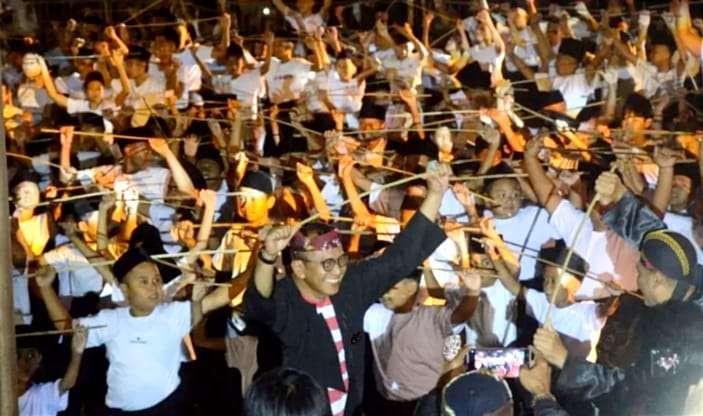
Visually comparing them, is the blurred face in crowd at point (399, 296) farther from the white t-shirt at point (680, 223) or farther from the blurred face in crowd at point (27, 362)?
the blurred face in crowd at point (27, 362)

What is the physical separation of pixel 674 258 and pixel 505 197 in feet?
6.21

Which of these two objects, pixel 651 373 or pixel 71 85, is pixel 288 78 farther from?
pixel 651 373

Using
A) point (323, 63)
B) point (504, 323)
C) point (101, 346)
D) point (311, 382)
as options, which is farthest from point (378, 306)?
point (323, 63)

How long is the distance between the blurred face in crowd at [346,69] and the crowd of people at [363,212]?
0.03m

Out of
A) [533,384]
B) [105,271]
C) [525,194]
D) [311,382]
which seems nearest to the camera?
[311,382]

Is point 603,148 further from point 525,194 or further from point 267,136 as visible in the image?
point 267,136

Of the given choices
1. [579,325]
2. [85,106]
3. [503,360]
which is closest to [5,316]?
[503,360]

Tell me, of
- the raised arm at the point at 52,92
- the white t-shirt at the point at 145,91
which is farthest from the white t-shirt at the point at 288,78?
the raised arm at the point at 52,92

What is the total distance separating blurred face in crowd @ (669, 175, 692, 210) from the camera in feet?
19.8

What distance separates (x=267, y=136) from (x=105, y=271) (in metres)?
2.78

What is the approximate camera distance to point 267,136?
8375 mm

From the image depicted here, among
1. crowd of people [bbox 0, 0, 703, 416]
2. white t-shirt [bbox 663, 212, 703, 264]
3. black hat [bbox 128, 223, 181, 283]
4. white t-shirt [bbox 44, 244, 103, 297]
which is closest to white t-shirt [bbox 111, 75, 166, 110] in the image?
crowd of people [bbox 0, 0, 703, 416]

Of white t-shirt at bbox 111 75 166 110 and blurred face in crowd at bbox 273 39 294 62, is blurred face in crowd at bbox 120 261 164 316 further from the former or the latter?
blurred face in crowd at bbox 273 39 294 62

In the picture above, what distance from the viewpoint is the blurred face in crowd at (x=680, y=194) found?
6.05m
